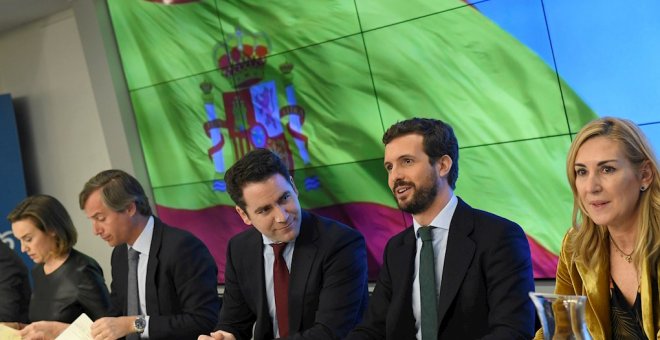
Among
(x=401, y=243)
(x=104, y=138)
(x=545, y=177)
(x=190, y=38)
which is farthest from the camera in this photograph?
(x=104, y=138)

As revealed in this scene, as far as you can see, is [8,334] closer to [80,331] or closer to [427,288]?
[80,331]

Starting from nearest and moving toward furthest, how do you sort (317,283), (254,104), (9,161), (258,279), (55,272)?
1. (317,283)
2. (258,279)
3. (55,272)
4. (254,104)
5. (9,161)

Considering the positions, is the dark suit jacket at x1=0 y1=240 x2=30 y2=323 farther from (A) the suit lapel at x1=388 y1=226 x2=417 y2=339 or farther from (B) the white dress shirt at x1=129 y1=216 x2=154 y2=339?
(A) the suit lapel at x1=388 y1=226 x2=417 y2=339

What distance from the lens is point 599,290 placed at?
7.82 feet

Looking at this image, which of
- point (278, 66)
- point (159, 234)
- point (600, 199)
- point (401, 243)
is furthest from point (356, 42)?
point (600, 199)

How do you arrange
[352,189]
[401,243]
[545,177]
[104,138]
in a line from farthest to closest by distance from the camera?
[104,138]
[352,189]
[545,177]
[401,243]

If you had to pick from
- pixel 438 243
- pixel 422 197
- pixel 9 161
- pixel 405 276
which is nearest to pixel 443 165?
pixel 422 197

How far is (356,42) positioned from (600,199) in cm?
299

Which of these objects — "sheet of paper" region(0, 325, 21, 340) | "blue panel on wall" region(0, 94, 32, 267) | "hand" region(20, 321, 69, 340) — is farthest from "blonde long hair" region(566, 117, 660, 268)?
"blue panel on wall" region(0, 94, 32, 267)

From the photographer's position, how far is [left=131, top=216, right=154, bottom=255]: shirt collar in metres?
3.97

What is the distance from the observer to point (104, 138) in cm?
681

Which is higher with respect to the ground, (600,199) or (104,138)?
(104,138)

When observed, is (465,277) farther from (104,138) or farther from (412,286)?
(104,138)

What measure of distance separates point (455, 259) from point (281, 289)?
2.78ft
